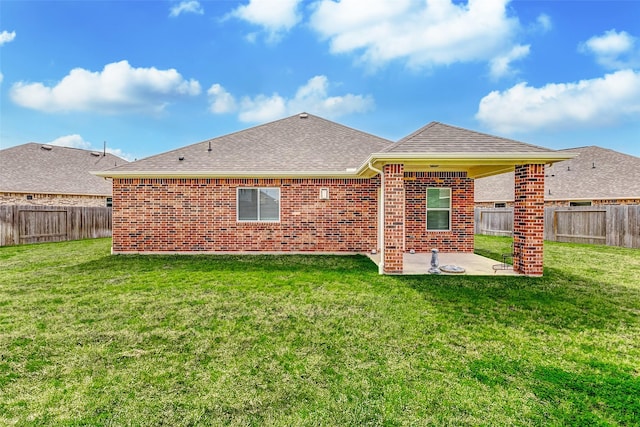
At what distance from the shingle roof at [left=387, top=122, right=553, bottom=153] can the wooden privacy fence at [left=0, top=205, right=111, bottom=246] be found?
1640cm

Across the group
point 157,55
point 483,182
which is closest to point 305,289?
point 157,55

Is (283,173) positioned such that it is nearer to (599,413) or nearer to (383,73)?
(599,413)

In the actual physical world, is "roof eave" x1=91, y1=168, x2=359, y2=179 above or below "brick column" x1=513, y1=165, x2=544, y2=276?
above

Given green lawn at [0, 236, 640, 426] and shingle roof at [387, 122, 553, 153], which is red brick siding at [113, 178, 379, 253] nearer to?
shingle roof at [387, 122, 553, 153]

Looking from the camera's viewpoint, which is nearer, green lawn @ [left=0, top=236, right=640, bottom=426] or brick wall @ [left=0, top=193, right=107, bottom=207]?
green lawn @ [left=0, top=236, right=640, bottom=426]

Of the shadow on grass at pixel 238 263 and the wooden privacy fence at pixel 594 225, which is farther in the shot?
the wooden privacy fence at pixel 594 225

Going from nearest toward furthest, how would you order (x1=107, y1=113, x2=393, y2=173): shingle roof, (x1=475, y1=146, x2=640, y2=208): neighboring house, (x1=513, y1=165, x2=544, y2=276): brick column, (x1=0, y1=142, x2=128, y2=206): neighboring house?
→ (x1=513, y1=165, x2=544, y2=276): brick column < (x1=107, y1=113, x2=393, y2=173): shingle roof < (x1=475, y1=146, x2=640, y2=208): neighboring house < (x1=0, y1=142, x2=128, y2=206): neighboring house

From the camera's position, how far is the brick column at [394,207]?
24.2 ft

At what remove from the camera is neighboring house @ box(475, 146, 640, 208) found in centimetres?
1712

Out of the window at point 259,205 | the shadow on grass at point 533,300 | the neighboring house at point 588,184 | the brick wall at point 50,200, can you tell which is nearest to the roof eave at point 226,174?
the window at point 259,205

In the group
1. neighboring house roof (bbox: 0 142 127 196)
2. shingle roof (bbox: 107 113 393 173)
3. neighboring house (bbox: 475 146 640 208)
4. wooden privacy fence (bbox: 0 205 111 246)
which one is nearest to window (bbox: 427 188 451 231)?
shingle roof (bbox: 107 113 393 173)

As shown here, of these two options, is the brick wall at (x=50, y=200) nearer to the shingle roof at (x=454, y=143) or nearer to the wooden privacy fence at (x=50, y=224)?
the wooden privacy fence at (x=50, y=224)

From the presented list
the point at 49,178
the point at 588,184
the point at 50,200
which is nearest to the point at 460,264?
the point at 588,184

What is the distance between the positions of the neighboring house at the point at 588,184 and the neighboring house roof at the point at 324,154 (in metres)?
11.7
